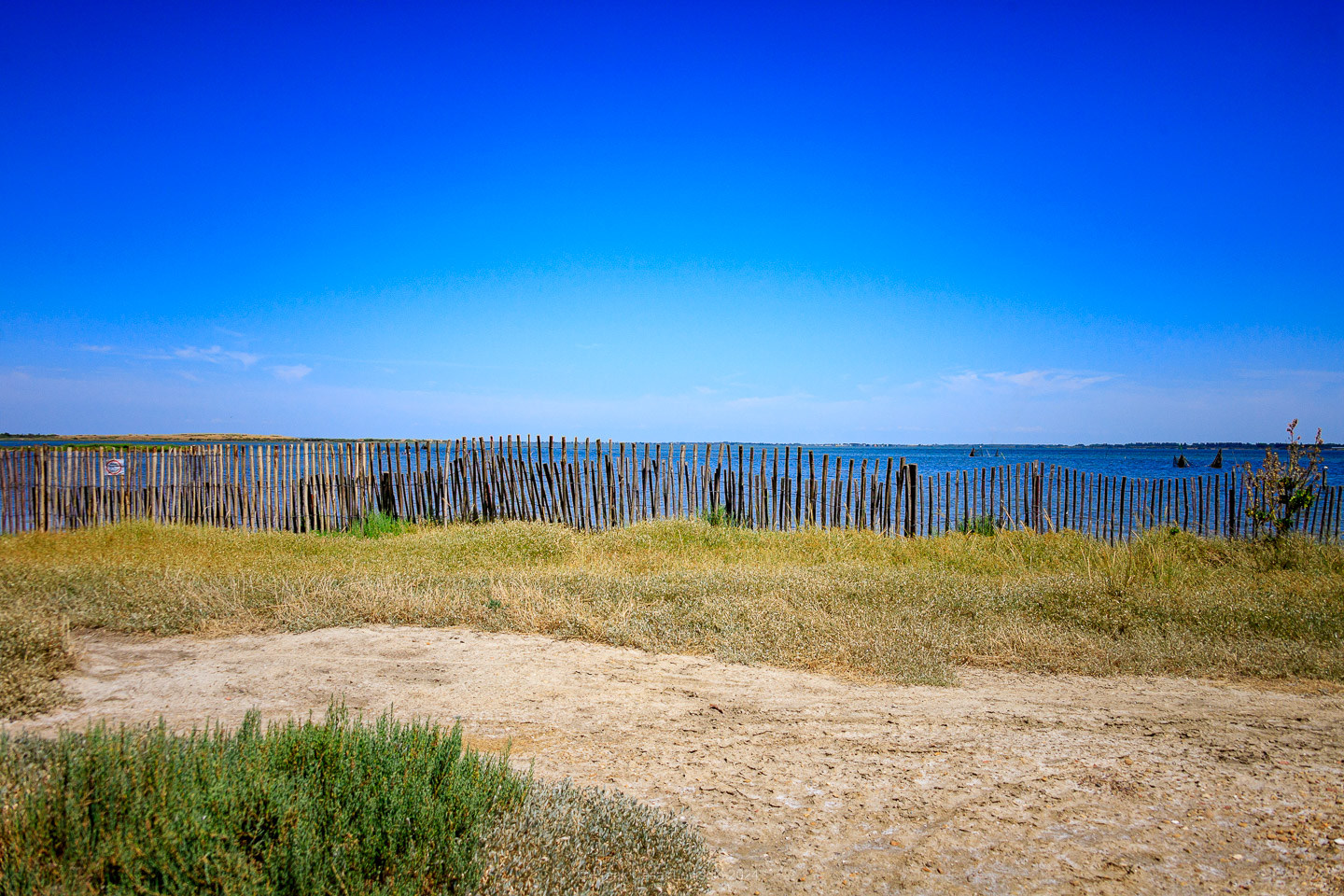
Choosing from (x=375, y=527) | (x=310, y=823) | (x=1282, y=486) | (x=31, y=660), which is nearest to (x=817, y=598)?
(x=310, y=823)

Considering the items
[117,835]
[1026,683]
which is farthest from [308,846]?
[1026,683]

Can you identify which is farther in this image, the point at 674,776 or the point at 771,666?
the point at 771,666

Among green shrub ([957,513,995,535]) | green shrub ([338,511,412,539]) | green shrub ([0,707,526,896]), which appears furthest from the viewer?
green shrub ([338,511,412,539])

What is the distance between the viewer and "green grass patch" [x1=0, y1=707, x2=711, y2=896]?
79.9 inches

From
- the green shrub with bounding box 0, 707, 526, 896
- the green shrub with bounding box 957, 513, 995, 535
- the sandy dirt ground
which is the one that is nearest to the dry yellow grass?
the sandy dirt ground

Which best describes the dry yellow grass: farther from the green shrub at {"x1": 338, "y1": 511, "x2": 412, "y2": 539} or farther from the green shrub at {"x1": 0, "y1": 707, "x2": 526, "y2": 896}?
the green shrub at {"x1": 0, "y1": 707, "x2": 526, "y2": 896}

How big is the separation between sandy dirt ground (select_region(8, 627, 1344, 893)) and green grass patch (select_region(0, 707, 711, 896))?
1.71 ft

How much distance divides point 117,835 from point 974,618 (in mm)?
5985

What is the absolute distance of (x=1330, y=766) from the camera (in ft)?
11.3

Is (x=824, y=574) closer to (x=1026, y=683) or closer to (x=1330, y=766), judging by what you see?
(x=1026, y=683)

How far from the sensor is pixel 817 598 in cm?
661

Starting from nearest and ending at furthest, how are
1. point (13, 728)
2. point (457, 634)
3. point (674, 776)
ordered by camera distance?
point (674, 776) < point (13, 728) < point (457, 634)

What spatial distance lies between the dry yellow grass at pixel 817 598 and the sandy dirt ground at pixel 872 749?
354mm

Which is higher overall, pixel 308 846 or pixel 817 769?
pixel 308 846
